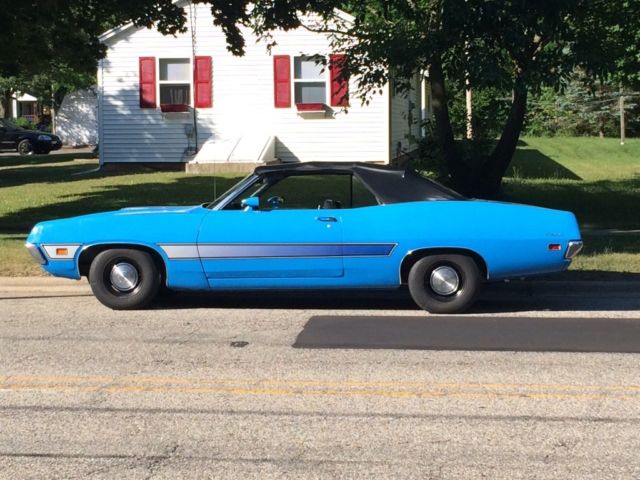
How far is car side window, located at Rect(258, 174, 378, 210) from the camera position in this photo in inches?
313

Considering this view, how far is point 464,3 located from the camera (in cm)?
1080

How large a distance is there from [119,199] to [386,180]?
31.7 ft

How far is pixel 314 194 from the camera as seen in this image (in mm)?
7918

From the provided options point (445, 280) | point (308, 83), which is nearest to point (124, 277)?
point (445, 280)

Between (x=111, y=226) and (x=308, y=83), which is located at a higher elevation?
(x=308, y=83)

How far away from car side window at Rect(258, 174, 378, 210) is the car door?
0.36 ft

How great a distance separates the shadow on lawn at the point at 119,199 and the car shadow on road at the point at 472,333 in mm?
7642

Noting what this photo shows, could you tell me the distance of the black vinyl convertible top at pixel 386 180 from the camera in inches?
314

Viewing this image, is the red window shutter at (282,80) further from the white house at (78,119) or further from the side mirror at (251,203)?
the white house at (78,119)

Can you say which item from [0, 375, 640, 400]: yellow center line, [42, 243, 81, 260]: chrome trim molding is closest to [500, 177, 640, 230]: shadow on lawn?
[0, 375, 640, 400]: yellow center line

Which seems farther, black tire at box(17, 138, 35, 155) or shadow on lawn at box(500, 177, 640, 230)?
black tire at box(17, 138, 35, 155)

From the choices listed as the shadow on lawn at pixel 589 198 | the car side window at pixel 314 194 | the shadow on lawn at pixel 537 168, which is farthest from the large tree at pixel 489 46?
the shadow on lawn at pixel 537 168

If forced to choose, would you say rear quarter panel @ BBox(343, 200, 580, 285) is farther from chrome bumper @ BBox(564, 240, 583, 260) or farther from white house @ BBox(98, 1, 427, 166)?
white house @ BBox(98, 1, 427, 166)

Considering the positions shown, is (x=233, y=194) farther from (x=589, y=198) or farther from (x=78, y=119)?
(x=78, y=119)
